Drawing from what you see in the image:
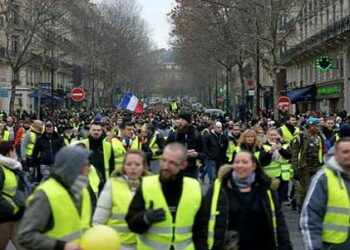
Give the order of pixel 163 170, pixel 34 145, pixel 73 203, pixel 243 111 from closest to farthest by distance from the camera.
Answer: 1. pixel 73 203
2. pixel 163 170
3. pixel 34 145
4. pixel 243 111

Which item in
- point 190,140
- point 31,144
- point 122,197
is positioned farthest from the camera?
point 31,144

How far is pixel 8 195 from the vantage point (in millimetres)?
7387

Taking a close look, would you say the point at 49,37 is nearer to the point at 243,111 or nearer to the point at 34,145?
the point at 243,111

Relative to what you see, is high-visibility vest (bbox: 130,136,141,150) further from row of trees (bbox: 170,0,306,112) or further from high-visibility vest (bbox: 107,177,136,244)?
row of trees (bbox: 170,0,306,112)

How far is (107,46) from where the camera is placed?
72500 millimetres

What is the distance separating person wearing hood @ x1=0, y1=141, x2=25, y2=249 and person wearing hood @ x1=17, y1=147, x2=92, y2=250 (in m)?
2.51

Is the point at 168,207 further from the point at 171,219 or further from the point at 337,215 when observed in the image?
the point at 337,215

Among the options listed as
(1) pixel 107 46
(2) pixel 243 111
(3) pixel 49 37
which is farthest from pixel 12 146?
(1) pixel 107 46

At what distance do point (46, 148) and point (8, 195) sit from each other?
6621 mm

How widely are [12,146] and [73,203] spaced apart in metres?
3.08

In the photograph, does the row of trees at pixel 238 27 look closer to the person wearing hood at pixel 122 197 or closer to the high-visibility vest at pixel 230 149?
the high-visibility vest at pixel 230 149

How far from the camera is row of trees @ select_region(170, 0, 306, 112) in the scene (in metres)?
33.2

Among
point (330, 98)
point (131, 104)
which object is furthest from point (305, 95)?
point (131, 104)

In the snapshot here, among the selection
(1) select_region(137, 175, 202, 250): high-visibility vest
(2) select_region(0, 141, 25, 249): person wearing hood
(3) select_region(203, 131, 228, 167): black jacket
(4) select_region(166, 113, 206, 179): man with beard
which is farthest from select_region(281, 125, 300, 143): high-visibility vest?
(1) select_region(137, 175, 202, 250): high-visibility vest
